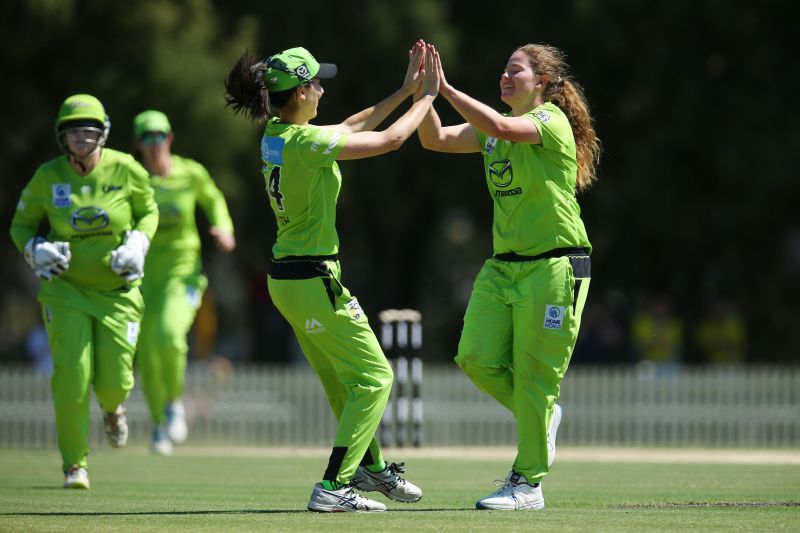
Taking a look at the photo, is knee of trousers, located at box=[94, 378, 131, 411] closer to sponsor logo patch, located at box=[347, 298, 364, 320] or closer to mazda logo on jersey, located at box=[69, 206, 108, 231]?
mazda logo on jersey, located at box=[69, 206, 108, 231]

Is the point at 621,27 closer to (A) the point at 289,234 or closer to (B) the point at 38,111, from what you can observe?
(B) the point at 38,111

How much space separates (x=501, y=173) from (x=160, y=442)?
22.0 ft

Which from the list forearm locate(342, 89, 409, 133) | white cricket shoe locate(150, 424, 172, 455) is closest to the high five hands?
forearm locate(342, 89, 409, 133)

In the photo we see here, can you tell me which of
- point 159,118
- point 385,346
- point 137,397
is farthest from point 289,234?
point 137,397

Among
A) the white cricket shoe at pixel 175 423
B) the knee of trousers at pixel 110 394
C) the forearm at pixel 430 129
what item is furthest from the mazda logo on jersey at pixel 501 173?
the white cricket shoe at pixel 175 423

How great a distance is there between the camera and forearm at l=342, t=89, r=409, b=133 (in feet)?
25.8

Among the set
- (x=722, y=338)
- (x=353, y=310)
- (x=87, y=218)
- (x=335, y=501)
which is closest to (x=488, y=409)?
(x=722, y=338)

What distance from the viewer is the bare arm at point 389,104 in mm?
7887

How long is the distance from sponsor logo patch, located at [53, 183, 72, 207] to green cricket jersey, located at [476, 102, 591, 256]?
3072 mm

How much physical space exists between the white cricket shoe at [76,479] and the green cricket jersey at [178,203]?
13.1 feet

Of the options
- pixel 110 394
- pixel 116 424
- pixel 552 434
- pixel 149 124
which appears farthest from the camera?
pixel 149 124

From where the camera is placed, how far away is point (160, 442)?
45.0ft

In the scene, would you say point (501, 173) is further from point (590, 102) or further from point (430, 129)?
point (590, 102)

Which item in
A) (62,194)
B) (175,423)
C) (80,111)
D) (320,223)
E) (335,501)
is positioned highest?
(80,111)
